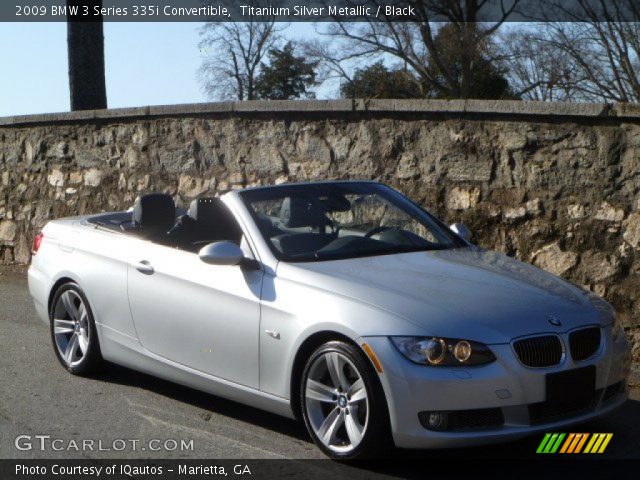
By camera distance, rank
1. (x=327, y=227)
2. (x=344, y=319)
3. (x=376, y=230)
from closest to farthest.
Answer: (x=344, y=319)
(x=327, y=227)
(x=376, y=230)

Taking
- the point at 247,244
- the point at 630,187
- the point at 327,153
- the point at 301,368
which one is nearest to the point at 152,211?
the point at 247,244

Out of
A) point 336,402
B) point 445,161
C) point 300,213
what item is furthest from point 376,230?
point 445,161

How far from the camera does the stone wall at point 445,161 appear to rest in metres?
7.98

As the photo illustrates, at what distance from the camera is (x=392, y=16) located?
3625cm

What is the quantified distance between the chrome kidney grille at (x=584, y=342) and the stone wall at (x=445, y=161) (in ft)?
9.00

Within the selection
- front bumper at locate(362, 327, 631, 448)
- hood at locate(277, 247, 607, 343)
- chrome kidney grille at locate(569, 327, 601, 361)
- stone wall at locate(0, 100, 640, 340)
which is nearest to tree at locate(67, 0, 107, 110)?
stone wall at locate(0, 100, 640, 340)

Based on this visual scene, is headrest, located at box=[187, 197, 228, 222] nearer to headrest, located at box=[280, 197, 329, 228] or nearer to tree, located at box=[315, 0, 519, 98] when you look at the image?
headrest, located at box=[280, 197, 329, 228]

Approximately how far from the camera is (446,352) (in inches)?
192

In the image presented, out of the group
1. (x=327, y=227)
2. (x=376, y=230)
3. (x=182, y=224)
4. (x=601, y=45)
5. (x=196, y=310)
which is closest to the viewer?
(x=196, y=310)

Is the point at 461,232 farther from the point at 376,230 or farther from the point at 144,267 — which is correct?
the point at 144,267

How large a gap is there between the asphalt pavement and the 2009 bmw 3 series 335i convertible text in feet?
0.68

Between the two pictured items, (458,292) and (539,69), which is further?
(539,69)

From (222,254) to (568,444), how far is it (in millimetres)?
2129

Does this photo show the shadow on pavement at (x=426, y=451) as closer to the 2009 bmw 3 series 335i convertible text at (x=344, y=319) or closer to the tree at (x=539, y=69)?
the 2009 bmw 3 series 335i convertible text at (x=344, y=319)
